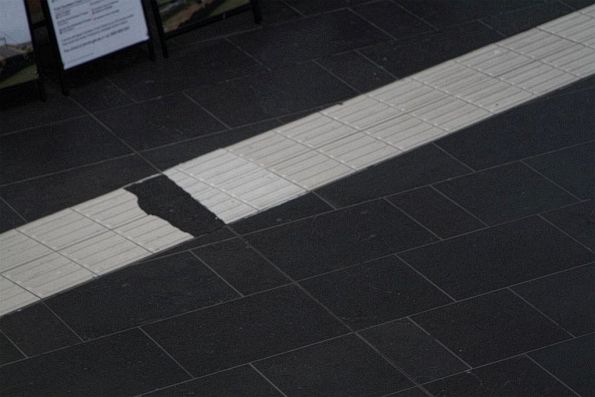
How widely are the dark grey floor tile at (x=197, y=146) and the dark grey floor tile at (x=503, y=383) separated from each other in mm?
2509

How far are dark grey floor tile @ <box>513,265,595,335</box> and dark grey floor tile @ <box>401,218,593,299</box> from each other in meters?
0.07

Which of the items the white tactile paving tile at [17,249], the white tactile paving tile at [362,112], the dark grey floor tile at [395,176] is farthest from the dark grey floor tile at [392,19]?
the white tactile paving tile at [17,249]

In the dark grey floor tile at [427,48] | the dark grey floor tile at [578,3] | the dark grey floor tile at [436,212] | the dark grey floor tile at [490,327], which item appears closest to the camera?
the dark grey floor tile at [490,327]

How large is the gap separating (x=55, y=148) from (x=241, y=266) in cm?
175

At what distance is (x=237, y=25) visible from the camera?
9.18 metres

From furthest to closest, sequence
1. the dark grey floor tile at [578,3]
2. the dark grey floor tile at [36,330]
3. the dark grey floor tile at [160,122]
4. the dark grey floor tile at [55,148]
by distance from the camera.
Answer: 1. the dark grey floor tile at [578,3]
2. the dark grey floor tile at [160,122]
3. the dark grey floor tile at [55,148]
4. the dark grey floor tile at [36,330]

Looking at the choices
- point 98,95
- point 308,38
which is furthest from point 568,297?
point 98,95

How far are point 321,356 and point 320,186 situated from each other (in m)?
1.59

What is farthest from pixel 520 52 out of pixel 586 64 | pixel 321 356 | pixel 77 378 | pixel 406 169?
pixel 77 378

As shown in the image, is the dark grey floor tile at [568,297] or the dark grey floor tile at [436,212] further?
the dark grey floor tile at [436,212]

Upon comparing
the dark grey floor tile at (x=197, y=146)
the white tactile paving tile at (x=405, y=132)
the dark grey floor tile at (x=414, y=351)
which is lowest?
the dark grey floor tile at (x=414, y=351)

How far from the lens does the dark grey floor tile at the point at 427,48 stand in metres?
8.58

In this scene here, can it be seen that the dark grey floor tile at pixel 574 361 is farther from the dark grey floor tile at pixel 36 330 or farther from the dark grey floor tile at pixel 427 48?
the dark grey floor tile at pixel 427 48

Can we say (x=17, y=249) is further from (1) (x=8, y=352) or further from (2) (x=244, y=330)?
(2) (x=244, y=330)
